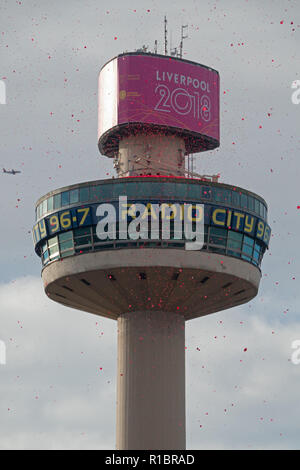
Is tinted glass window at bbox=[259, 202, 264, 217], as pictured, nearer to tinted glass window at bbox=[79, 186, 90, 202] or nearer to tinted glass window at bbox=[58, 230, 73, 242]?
tinted glass window at bbox=[79, 186, 90, 202]

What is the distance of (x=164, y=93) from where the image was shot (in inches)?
3888

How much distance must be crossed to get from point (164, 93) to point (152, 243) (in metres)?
16.1

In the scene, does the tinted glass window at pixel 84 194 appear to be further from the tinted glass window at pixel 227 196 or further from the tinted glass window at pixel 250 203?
the tinted glass window at pixel 250 203

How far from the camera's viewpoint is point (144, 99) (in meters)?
98.5

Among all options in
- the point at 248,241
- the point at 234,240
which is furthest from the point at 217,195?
the point at 248,241

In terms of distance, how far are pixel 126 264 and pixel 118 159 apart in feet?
46.6

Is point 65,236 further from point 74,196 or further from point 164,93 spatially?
point 164,93

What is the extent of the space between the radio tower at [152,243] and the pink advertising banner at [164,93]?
96mm

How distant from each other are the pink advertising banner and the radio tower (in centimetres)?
10

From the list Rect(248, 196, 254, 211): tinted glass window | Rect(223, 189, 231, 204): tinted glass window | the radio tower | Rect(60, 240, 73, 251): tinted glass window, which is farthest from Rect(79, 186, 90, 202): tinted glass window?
Rect(248, 196, 254, 211): tinted glass window

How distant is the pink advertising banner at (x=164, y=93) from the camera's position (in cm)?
9844
